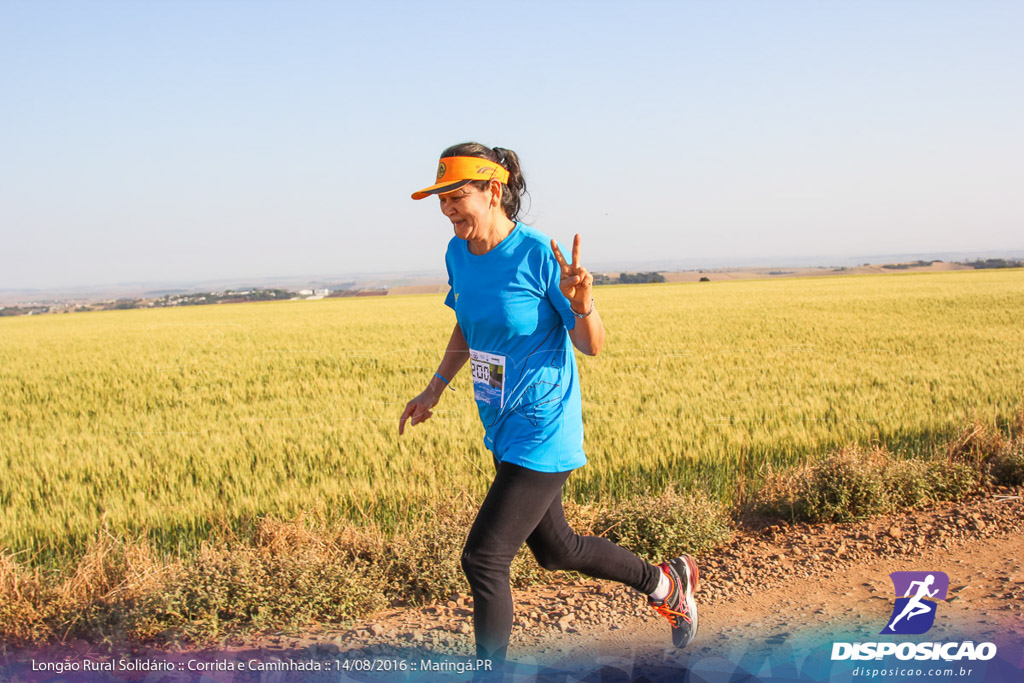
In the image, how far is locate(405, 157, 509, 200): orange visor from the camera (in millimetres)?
2566

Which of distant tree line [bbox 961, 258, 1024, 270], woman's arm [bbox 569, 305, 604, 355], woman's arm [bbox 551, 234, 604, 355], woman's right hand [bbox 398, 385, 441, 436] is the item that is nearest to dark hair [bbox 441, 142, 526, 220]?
woman's arm [bbox 551, 234, 604, 355]

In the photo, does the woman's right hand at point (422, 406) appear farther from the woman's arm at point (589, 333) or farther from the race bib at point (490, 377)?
the woman's arm at point (589, 333)

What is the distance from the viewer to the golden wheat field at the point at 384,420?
16.6 ft

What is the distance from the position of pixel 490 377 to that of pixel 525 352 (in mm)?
162

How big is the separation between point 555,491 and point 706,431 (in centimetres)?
427

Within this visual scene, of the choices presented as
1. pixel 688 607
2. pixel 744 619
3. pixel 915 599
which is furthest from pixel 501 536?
pixel 915 599

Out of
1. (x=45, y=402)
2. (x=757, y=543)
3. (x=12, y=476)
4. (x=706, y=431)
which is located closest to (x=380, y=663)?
(x=757, y=543)

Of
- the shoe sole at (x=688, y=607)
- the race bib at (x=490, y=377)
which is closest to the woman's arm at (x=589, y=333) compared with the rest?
the race bib at (x=490, y=377)

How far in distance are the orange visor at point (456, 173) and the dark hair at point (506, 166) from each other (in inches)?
0.9

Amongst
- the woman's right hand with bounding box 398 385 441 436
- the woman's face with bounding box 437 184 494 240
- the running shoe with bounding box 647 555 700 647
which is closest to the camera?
the woman's face with bounding box 437 184 494 240

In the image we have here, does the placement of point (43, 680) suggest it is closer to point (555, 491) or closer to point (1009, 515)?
point (555, 491)

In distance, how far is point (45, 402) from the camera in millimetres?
A: 11227

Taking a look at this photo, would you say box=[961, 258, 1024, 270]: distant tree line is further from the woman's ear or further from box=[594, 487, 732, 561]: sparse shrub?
the woman's ear

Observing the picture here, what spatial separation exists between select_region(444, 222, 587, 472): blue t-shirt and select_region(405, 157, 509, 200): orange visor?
270mm
